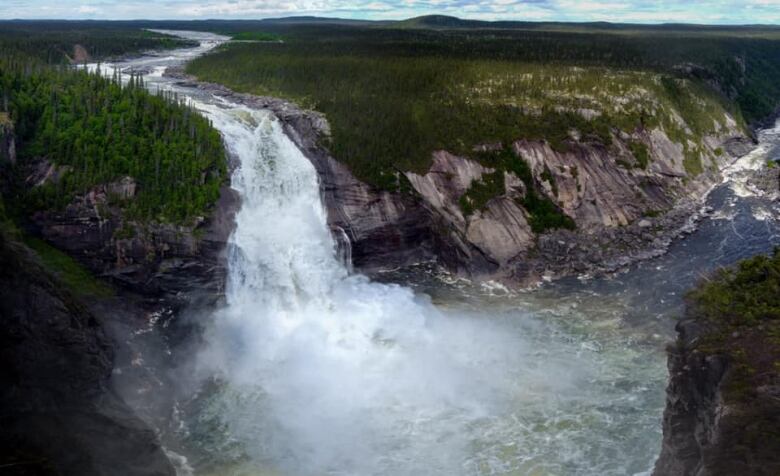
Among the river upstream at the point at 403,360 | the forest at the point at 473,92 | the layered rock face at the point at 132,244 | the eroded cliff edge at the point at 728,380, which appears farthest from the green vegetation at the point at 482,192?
the eroded cliff edge at the point at 728,380

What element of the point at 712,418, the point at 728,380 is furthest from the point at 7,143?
the point at 728,380

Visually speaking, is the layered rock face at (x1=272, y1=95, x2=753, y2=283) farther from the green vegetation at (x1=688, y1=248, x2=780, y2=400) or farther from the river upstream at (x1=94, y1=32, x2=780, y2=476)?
the green vegetation at (x1=688, y1=248, x2=780, y2=400)

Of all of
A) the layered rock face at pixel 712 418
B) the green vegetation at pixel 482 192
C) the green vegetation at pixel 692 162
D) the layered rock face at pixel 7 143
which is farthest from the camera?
the green vegetation at pixel 692 162

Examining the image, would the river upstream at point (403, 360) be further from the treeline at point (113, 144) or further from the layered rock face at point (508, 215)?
the treeline at point (113, 144)

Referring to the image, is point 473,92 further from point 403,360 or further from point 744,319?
point 744,319

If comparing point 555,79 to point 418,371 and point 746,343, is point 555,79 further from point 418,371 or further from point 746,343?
point 746,343
